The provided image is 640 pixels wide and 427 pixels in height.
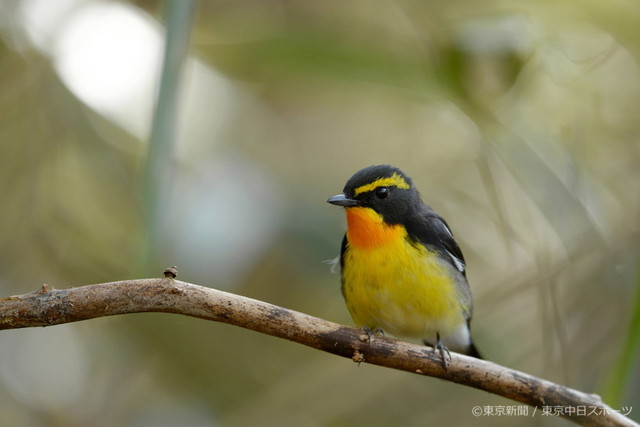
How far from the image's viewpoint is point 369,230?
10.4 ft

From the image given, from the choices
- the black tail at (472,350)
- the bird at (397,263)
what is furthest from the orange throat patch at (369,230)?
the black tail at (472,350)

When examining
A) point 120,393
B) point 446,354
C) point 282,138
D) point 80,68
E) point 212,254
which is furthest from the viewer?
point 282,138

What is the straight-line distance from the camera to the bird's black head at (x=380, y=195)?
3.23 metres

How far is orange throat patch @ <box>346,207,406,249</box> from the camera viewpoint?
10.3 ft

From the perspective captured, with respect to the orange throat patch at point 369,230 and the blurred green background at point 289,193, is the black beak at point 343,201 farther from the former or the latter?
the blurred green background at point 289,193

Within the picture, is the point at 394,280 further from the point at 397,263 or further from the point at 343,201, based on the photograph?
the point at 343,201

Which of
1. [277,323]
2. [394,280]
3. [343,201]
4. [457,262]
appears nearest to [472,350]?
[457,262]

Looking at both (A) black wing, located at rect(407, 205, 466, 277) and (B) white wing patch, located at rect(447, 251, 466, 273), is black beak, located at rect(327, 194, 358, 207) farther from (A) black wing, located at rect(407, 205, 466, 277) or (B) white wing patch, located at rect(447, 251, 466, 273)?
(B) white wing patch, located at rect(447, 251, 466, 273)

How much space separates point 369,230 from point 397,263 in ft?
0.62

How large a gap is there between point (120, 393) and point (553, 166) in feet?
8.45

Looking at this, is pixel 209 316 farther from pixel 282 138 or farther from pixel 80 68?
pixel 282 138

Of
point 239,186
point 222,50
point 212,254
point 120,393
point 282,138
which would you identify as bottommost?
point 120,393

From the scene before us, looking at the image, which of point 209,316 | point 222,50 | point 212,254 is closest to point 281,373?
point 212,254

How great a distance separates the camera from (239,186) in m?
3.91
